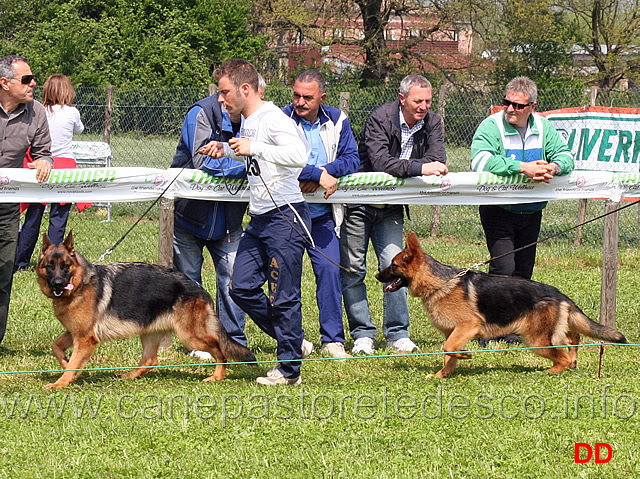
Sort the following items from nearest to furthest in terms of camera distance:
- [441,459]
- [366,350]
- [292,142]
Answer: [441,459]
[292,142]
[366,350]

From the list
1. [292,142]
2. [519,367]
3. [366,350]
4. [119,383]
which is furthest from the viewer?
[366,350]

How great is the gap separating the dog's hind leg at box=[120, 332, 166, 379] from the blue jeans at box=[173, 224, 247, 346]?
28.7 inches

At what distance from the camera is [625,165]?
1130 cm

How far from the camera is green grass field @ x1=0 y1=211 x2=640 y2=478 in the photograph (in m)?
4.03

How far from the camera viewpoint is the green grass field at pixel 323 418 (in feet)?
13.2

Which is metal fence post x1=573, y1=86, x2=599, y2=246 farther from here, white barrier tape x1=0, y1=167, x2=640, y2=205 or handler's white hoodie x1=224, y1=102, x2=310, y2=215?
handler's white hoodie x1=224, y1=102, x2=310, y2=215

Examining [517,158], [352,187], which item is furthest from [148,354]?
Result: [517,158]

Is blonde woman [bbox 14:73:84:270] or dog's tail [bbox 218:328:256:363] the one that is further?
blonde woman [bbox 14:73:84:270]

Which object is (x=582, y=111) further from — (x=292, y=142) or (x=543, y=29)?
(x=543, y=29)

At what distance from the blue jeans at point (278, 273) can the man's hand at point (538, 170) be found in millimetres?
2218

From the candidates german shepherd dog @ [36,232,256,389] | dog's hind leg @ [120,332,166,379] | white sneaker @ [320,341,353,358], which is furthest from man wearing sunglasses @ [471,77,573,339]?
dog's hind leg @ [120,332,166,379]

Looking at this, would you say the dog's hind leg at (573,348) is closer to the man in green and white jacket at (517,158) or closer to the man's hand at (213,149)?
the man in green and white jacket at (517,158)

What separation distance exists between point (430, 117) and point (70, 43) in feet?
92.1

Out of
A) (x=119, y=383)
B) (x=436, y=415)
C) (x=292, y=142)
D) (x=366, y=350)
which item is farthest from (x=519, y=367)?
(x=119, y=383)
